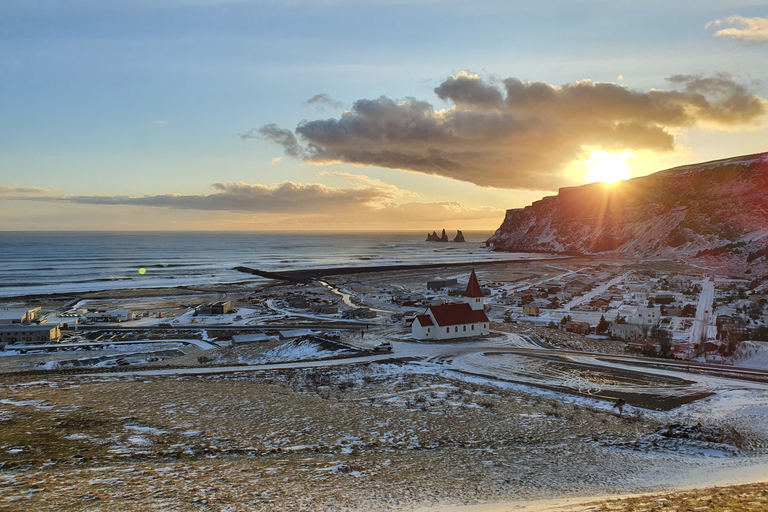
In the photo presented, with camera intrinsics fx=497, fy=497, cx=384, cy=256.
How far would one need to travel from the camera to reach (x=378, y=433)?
68.7 feet

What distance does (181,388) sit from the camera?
2784 cm

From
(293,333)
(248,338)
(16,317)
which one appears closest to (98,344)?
(248,338)

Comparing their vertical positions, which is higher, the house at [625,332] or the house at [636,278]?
the house at [636,278]

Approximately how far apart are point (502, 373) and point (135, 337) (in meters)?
37.6

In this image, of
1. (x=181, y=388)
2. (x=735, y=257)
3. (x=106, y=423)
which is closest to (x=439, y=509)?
(x=106, y=423)

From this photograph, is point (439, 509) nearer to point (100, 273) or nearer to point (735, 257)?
point (100, 273)

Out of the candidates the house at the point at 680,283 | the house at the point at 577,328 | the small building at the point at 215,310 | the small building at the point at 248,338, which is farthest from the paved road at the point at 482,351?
the house at the point at 680,283

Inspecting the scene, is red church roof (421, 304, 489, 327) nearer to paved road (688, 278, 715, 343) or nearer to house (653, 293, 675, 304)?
paved road (688, 278, 715, 343)

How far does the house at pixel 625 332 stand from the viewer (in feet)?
164

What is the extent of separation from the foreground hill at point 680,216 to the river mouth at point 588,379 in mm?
100170

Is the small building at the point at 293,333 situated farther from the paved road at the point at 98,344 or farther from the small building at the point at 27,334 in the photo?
the small building at the point at 27,334

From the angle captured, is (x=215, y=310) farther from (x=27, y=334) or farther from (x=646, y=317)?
(x=646, y=317)

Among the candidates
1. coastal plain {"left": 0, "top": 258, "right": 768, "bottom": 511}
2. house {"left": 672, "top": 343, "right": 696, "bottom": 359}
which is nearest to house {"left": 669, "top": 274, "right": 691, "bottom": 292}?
house {"left": 672, "top": 343, "right": 696, "bottom": 359}

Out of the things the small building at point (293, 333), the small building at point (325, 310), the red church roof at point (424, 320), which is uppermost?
the red church roof at point (424, 320)
